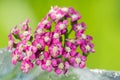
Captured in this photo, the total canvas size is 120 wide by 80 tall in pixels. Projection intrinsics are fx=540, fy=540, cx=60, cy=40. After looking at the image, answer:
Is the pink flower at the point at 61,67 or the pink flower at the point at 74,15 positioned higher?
the pink flower at the point at 74,15

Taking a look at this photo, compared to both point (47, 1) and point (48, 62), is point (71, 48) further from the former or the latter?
point (47, 1)

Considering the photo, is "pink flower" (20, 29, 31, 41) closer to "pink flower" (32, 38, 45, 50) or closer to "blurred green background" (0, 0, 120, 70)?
"pink flower" (32, 38, 45, 50)

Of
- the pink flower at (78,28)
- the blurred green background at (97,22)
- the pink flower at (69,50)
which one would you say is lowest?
the pink flower at (69,50)

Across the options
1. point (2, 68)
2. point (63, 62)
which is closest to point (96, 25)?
point (2, 68)

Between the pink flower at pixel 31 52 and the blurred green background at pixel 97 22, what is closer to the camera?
the pink flower at pixel 31 52

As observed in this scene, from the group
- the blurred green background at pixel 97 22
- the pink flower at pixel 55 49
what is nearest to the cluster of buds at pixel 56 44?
the pink flower at pixel 55 49

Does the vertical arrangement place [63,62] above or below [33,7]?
below

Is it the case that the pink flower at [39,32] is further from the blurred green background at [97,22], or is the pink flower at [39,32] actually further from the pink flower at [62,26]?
the blurred green background at [97,22]
